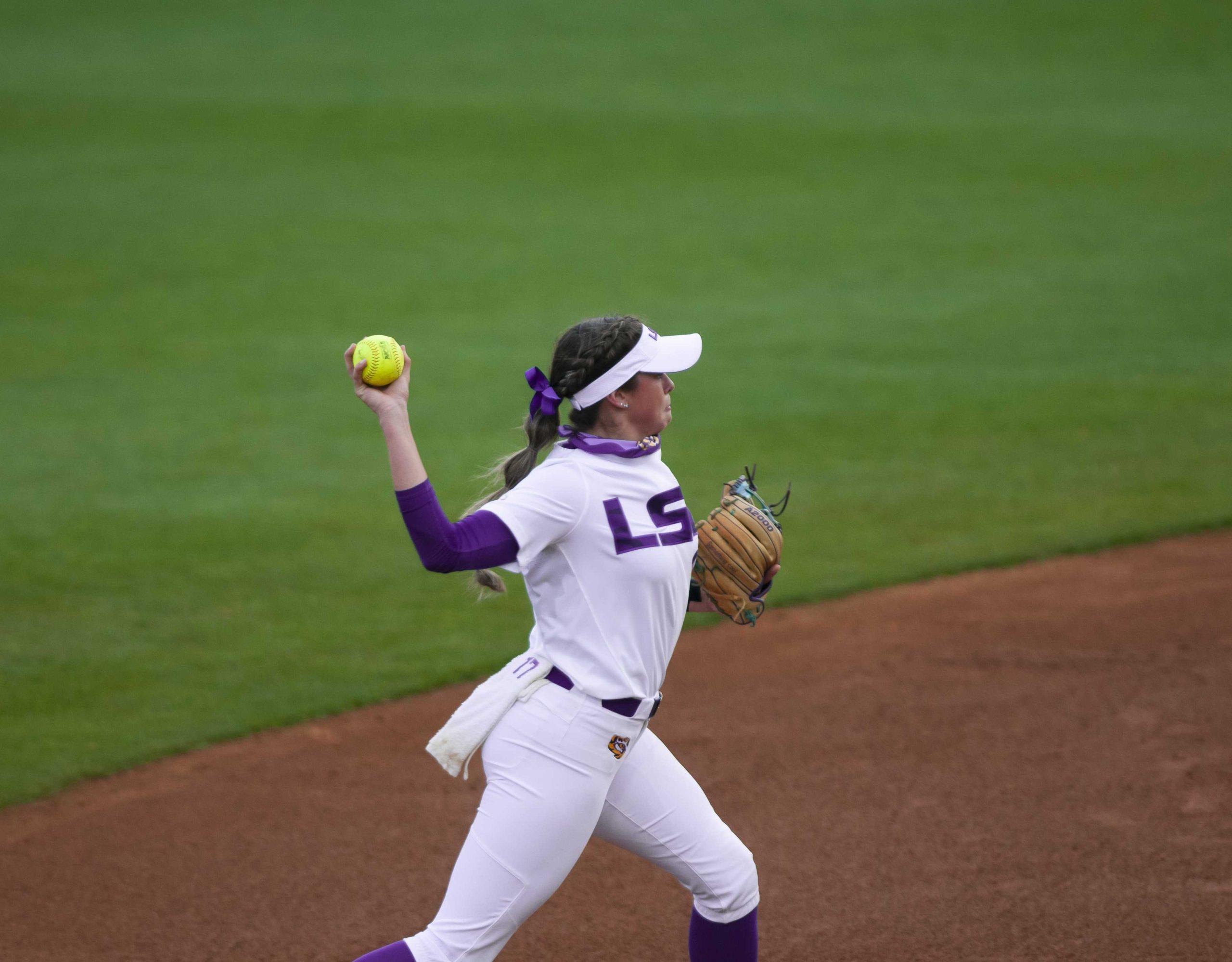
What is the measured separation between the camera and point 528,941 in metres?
4.44

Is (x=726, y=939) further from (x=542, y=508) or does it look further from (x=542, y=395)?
(x=542, y=395)

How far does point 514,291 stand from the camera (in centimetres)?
1587

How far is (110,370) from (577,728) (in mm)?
10533

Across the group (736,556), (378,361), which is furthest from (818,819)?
(378,361)

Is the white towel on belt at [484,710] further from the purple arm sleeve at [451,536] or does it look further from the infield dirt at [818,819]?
the infield dirt at [818,819]

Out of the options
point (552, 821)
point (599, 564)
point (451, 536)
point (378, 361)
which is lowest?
point (552, 821)

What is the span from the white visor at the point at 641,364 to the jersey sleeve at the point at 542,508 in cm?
23

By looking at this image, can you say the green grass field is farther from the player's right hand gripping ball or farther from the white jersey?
the white jersey

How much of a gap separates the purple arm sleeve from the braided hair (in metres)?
0.18

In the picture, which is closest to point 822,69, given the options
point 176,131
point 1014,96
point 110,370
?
point 1014,96

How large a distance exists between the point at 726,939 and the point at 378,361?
5.94 ft

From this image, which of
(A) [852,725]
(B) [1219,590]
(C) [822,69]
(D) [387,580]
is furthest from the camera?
(C) [822,69]

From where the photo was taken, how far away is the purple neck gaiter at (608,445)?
3.29 metres

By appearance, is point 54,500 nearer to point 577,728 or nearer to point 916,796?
point 916,796
